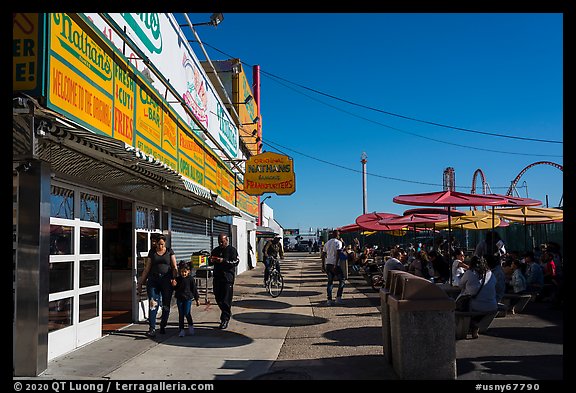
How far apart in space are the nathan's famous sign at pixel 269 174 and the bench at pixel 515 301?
9.66 meters

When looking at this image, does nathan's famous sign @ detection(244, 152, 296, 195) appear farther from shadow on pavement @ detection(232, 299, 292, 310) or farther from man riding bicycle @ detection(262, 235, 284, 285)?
shadow on pavement @ detection(232, 299, 292, 310)

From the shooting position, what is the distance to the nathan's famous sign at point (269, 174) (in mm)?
18391

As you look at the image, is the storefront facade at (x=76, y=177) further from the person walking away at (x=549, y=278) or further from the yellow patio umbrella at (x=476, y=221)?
the yellow patio umbrella at (x=476, y=221)

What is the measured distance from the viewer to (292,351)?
725 centimetres

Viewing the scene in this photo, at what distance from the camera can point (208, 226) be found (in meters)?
17.9

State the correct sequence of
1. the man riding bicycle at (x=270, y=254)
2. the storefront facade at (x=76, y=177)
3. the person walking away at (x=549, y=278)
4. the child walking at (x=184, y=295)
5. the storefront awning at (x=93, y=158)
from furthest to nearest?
the man riding bicycle at (x=270, y=254), the person walking away at (x=549, y=278), the child walking at (x=184, y=295), the storefront facade at (x=76, y=177), the storefront awning at (x=93, y=158)

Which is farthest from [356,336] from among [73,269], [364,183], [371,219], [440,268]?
[364,183]

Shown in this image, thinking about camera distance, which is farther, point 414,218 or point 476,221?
point 476,221

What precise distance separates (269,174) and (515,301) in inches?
408

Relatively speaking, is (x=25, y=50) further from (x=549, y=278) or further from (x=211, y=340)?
(x=549, y=278)

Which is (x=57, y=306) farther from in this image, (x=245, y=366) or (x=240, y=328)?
(x=240, y=328)

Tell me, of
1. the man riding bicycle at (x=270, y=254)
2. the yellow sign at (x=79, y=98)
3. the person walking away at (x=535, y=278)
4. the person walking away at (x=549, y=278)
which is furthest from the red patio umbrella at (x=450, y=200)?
the man riding bicycle at (x=270, y=254)

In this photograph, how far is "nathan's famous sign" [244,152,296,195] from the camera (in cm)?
1839
